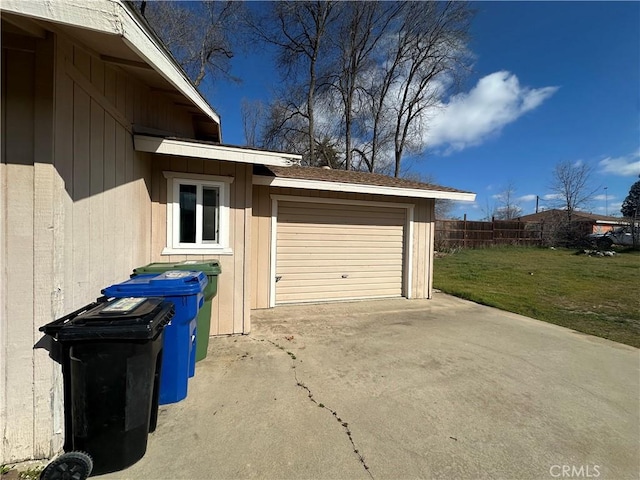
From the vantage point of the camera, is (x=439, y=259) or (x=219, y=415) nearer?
(x=219, y=415)

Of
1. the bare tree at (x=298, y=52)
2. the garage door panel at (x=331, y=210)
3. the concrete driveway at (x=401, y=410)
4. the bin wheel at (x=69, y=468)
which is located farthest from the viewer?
the bare tree at (x=298, y=52)

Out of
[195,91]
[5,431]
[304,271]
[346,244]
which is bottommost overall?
[5,431]

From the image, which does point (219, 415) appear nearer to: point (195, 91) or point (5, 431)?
point (5, 431)

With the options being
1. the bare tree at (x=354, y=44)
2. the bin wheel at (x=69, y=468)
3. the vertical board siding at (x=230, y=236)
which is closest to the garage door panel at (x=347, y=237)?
the vertical board siding at (x=230, y=236)

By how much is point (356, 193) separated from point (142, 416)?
5.73 meters

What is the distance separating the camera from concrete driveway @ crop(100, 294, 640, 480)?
2.21 meters

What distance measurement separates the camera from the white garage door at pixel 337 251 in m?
6.51

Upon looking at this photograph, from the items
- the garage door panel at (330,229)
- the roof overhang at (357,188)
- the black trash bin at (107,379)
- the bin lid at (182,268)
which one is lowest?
the black trash bin at (107,379)

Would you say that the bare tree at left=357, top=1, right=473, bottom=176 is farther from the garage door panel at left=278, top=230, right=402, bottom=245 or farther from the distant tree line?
the garage door panel at left=278, top=230, right=402, bottom=245

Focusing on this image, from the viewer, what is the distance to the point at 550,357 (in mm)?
4230

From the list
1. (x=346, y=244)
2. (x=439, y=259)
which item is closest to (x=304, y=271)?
(x=346, y=244)

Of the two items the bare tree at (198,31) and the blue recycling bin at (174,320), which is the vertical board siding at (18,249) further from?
the bare tree at (198,31)

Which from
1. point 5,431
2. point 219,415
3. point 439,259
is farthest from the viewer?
point 439,259

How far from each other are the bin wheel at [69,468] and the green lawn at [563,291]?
700 cm
